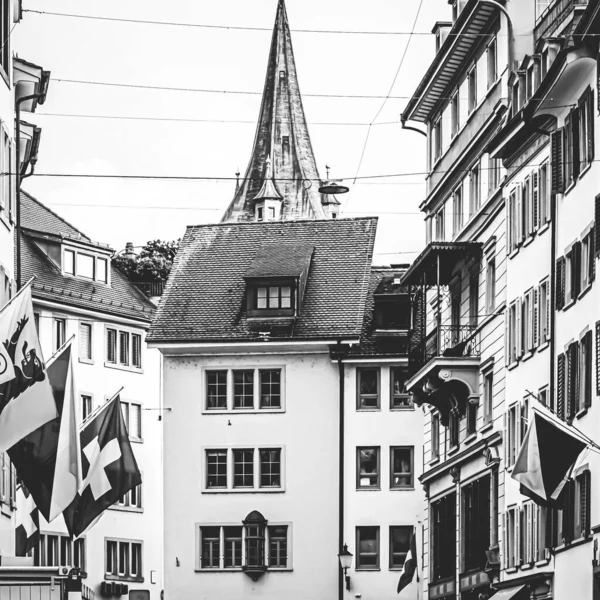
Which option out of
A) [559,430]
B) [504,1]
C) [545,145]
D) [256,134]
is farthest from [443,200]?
[256,134]

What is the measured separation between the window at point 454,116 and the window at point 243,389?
14818 millimetres

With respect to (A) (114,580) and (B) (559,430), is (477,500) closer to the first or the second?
(B) (559,430)

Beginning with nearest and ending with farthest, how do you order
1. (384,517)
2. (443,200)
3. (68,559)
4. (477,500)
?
(477,500) < (443,200) < (384,517) < (68,559)

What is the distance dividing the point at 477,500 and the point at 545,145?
1147cm

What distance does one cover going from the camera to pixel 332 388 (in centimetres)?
6172

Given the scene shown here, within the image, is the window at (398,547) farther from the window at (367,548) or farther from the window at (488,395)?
the window at (488,395)

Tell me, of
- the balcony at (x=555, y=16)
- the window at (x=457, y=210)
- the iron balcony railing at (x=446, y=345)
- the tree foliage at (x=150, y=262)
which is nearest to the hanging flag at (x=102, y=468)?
the balcony at (x=555, y=16)

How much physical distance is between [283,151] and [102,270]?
9406cm

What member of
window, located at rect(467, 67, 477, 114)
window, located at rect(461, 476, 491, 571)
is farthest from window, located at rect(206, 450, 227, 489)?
window, located at rect(467, 67, 477, 114)

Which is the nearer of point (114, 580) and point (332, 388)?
point (332, 388)

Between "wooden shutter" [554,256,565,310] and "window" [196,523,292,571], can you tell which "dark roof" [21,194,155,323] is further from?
"wooden shutter" [554,256,565,310]

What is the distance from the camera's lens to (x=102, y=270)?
74.6 meters

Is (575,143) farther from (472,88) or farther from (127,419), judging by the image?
(127,419)

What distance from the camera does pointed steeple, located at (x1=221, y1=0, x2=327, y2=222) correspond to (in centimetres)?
16575
